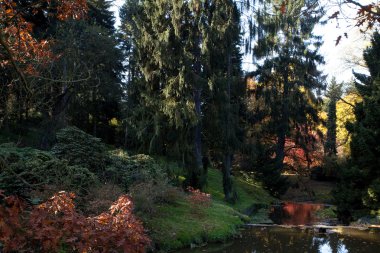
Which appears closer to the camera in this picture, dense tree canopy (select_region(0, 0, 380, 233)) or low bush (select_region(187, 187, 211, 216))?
dense tree canopy (select_region(0, 0, 380, 233))

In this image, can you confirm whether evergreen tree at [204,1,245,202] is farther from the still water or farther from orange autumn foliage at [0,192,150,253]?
orange autumn foliage at [0,192,150,253]

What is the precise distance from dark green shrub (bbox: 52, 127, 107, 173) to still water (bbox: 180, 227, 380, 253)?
433 centimetres

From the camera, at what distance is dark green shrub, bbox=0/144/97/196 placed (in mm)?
10164

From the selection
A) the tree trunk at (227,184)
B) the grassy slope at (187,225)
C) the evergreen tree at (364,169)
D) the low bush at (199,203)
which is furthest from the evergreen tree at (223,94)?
the evergreen tree at (364,169)

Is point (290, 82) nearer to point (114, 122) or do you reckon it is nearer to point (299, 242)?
point (114, 122)

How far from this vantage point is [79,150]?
13.3m

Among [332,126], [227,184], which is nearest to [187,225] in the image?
[227,184]

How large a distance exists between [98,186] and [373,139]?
11.2 m

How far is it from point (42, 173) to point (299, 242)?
8.73m

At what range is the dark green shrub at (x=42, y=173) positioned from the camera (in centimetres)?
1016

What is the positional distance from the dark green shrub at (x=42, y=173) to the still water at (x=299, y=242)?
3.71 meters

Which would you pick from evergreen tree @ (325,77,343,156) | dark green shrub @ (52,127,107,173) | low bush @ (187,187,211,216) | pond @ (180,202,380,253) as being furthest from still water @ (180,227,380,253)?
evergreen tree @ (325,77,343,156)

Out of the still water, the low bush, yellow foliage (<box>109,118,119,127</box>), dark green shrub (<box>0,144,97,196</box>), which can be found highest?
yellow foliage (<box>109,118,119,127</box>)

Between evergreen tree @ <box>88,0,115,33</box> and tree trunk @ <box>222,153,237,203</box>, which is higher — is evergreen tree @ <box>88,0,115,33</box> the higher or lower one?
the higher one
